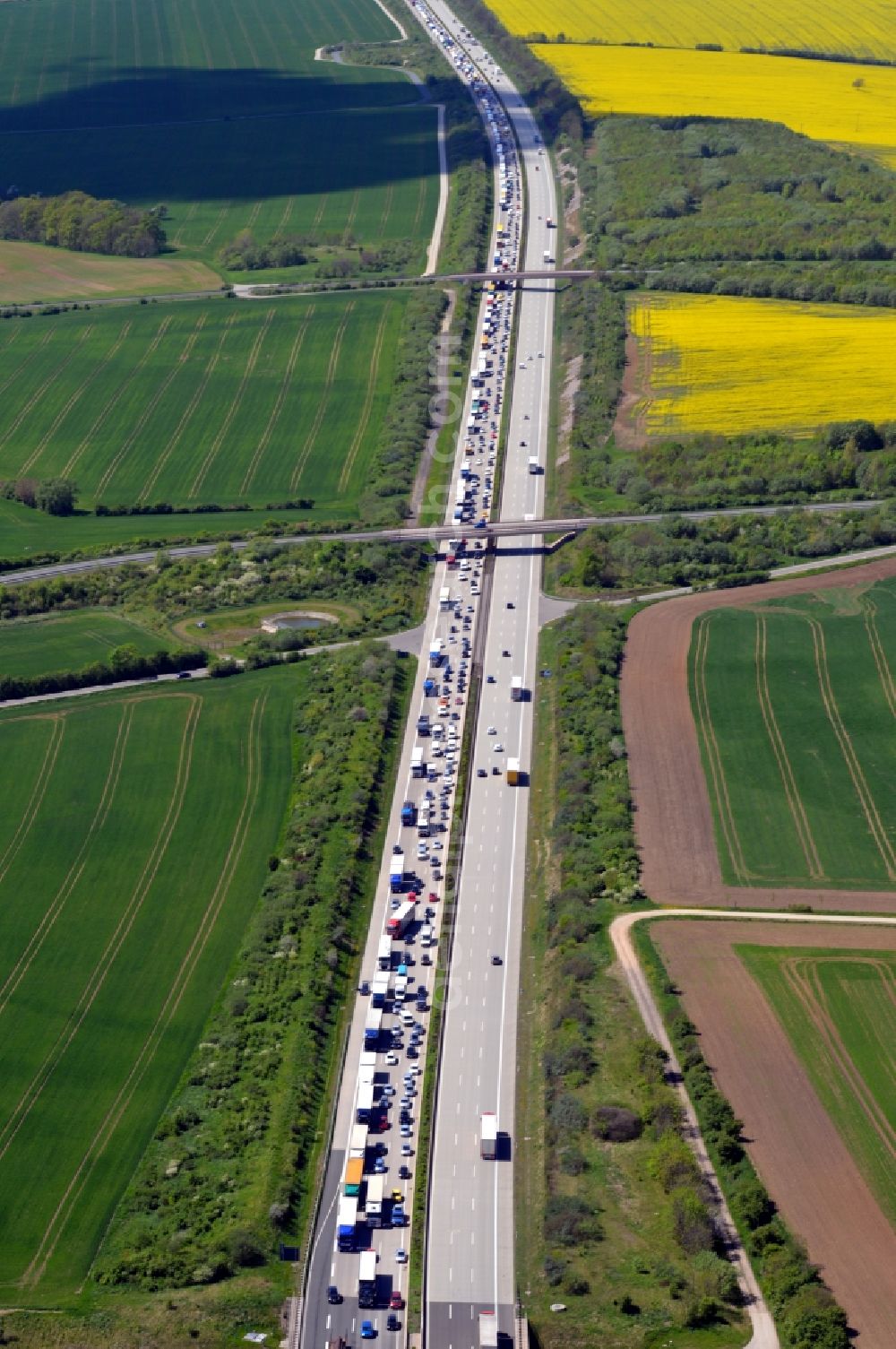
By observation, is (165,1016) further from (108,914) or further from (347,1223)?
(347,1223)

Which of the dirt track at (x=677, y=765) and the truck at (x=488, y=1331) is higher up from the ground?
the dirt track at (x=677, y=765)

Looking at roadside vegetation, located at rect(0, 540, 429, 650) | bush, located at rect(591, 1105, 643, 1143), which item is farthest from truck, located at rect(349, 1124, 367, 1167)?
roadside vegetation, located at rect(0, 540, 429, 650)

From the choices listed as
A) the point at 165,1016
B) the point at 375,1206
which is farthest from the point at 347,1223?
the point at 165,1016

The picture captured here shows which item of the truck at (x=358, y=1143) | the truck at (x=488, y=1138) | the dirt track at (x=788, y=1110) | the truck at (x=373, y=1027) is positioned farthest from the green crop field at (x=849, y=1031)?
the truck at (x=358, y=1143)

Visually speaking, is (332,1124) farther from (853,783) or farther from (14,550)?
(14,550)

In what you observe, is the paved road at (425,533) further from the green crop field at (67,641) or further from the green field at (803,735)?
the green field at (803,735)

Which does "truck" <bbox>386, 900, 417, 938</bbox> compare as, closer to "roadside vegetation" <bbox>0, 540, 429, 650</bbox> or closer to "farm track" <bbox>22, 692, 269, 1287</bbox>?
"farm track" <bbox>22, 692, 269, 1287</bbox>
